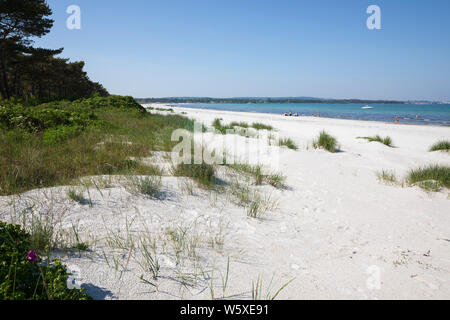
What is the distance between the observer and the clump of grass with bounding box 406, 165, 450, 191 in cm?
424

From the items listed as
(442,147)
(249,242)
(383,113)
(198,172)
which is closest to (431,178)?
(249,242)

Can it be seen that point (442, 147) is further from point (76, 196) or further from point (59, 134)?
point (59, 134)

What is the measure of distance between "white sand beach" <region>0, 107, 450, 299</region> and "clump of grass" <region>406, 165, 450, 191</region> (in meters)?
0.38

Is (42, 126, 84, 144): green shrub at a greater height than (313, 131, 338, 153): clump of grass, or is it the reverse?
(42, 126, 84, 144): green shrub

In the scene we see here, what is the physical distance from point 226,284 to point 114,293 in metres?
0.74

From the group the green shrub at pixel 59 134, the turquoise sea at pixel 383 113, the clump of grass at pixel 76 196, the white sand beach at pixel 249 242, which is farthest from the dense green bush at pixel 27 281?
the turquoise sea at pixel 383 113

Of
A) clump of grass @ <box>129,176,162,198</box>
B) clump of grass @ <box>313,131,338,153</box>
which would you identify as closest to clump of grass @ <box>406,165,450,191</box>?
clump of grass @ <box>313,131,338,153</box>

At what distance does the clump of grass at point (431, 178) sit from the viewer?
4242 millimetres

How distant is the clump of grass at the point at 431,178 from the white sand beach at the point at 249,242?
1.25ft

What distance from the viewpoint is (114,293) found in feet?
4.66

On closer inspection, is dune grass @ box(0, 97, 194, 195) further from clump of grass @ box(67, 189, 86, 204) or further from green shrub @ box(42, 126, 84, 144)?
clump of grass @ box(67, 189, 86, 204)

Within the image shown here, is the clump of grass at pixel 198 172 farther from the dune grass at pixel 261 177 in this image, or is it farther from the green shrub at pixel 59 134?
the green shrub at pixel 59 134
